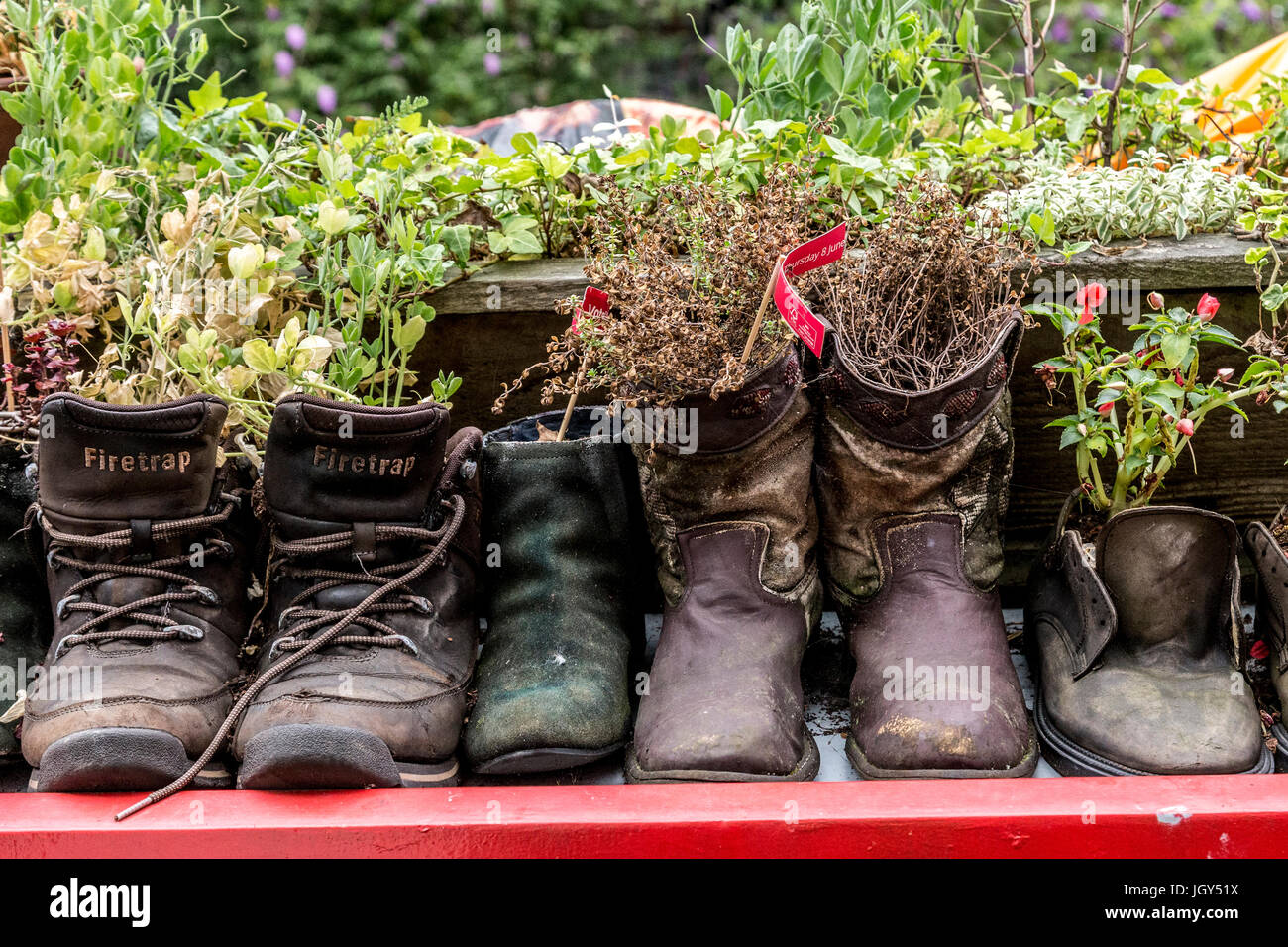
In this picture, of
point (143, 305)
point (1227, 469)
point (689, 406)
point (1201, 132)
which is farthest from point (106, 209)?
point (1201, 132)

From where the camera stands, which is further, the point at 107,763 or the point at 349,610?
the point at 349,610

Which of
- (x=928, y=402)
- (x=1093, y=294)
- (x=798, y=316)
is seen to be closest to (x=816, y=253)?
(x=798, y=316)

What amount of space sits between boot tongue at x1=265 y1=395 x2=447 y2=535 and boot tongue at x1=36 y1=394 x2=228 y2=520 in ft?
0.26

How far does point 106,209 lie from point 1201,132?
1784mm

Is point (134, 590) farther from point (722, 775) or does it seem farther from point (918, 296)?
point (918, 296)

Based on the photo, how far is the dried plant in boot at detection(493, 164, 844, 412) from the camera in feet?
4.15

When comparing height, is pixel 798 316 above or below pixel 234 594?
above

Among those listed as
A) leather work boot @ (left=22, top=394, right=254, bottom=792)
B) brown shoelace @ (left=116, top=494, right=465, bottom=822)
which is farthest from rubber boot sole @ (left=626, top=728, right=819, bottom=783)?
leather work boot @ (left=22, top=394, right=254, bottom=792)

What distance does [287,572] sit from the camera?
4.43ft

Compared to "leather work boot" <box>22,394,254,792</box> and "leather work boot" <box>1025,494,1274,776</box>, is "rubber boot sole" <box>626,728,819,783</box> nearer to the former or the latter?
"leather work boot" <box>1025,494,1274,776</box>

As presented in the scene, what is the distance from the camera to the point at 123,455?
125 cm

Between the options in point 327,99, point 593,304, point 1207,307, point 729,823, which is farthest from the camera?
point 327,99

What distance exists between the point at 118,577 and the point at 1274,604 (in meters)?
1.32

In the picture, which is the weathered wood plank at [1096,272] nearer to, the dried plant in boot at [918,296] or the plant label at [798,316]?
the dried plant in boot at [918,296]
